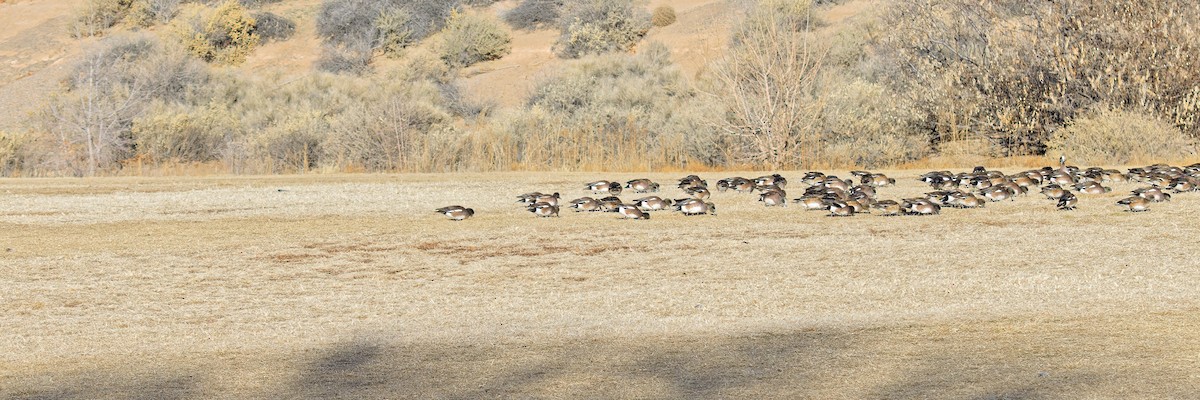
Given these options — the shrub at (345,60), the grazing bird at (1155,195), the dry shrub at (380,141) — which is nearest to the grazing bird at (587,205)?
the grazing bird at (1155,195)

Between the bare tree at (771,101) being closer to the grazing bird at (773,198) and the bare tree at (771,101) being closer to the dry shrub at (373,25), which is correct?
the grazing bird at (773,198)

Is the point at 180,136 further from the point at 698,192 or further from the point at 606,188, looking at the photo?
the point at 698,192

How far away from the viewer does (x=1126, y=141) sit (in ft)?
75.3

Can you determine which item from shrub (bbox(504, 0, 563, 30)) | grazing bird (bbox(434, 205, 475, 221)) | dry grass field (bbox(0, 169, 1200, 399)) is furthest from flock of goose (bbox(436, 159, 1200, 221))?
shrub (bbox(504, 0, 563, 30))

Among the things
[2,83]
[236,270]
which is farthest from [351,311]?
[2,83]

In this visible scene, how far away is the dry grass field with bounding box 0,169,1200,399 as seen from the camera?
6746mm

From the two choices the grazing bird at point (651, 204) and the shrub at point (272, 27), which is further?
the shrub at point (272, 27)

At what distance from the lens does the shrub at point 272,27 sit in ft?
201

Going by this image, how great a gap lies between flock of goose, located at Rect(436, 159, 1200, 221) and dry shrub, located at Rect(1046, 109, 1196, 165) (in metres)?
4.81

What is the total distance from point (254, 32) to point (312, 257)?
50.8 meters

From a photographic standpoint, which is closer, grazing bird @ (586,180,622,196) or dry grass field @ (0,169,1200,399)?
dry grass field @ (0,169,1200,399)

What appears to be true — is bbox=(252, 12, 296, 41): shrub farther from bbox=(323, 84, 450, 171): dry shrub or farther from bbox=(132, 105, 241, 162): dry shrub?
bbox=(323, 84, 450, 171): dry shrub

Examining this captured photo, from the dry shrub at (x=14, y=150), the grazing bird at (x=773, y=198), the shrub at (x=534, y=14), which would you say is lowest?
the grazing bird at (x=773, y=198)

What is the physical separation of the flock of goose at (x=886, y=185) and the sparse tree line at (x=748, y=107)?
5.89 metres
